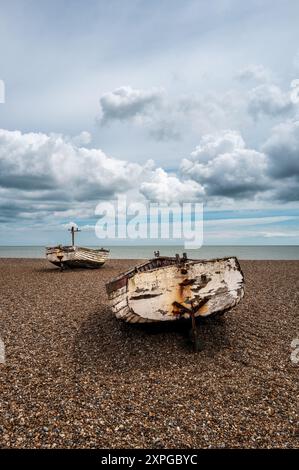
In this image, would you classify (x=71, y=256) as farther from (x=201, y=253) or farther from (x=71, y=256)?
(x=201, y=253)

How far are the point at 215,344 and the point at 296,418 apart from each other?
3096 mm

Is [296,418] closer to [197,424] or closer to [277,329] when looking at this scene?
[197,424]

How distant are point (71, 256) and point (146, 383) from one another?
63.4 ft

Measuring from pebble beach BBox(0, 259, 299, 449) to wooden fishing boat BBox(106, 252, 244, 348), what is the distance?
774 mm

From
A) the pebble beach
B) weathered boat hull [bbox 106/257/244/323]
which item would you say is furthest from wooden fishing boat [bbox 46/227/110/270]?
weathered boat hull [bbox 106/257/244/323]

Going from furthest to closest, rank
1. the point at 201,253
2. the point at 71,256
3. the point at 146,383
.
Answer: the point at 201,253, the point at 71,256, the point at 146,383

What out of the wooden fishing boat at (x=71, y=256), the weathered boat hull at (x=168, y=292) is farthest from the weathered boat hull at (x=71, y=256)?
the weathered boat hull at (x=168, y=292)

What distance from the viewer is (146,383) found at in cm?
658

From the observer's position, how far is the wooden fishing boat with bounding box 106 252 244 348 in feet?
26.3

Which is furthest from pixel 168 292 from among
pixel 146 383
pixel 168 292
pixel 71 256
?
pixel 71 256

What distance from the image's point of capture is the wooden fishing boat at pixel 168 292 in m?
8.03

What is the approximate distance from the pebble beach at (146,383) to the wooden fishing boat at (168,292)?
0.77 meters
